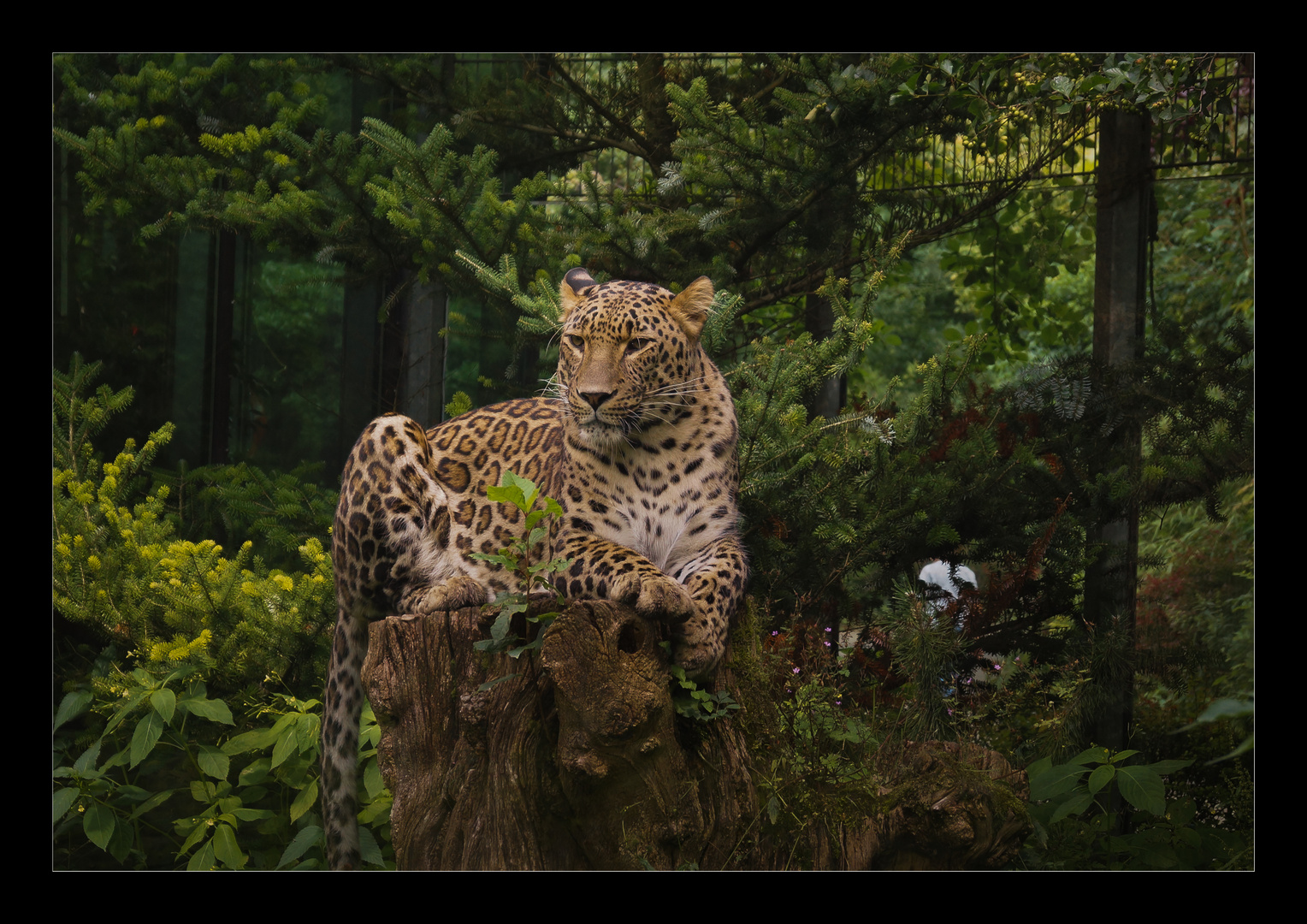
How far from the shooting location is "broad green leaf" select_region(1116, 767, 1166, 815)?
182 inches

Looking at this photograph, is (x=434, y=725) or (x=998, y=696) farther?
(x=998, y=696)

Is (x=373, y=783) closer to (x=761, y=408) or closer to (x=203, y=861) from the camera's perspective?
(x=203, y=861)

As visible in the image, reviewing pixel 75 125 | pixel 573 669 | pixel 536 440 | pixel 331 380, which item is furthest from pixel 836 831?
pixel 75 125

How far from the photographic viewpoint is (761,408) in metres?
5.15

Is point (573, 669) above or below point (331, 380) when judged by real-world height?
below

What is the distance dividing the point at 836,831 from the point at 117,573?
377cm

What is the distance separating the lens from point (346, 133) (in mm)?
5973

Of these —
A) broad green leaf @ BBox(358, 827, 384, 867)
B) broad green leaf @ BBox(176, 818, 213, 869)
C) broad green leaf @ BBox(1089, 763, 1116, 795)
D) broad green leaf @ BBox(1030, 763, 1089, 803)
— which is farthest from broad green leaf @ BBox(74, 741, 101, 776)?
broad green leaf @ BBox(1089, 763, 1116, 795)

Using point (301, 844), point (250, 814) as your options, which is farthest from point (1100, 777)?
point (250, 814)

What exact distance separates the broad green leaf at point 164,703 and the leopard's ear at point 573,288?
2458mm

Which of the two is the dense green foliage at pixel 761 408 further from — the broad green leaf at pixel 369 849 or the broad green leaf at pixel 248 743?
the broad green leaf at pixel 369 849

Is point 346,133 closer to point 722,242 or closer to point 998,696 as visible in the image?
point 722,242

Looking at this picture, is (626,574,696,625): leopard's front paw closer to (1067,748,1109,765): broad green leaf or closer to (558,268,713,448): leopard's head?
(558,268,713,448): leopard's head

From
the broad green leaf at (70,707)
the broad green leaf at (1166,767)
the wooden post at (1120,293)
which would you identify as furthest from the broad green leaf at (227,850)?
the wooden post at (1120,293)
